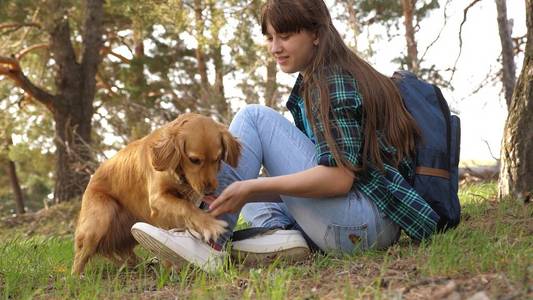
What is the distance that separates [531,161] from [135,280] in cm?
316

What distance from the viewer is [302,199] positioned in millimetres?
3312

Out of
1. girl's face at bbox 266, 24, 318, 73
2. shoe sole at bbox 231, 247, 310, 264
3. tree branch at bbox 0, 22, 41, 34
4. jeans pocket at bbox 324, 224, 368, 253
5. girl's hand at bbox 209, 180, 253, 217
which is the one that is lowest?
shoe sole at bbox 231, 247, 310, 264

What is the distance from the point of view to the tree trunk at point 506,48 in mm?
7543

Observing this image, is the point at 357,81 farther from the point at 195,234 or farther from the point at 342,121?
the point at 195,234

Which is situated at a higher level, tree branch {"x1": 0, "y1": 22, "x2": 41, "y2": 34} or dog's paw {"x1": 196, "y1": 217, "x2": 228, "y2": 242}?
tree branch {"x1": 0, "y1": 22, "x2": 41, "y2": 34}

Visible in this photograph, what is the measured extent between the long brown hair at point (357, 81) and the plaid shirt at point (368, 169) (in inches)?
1.3

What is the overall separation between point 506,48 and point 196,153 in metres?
5.47

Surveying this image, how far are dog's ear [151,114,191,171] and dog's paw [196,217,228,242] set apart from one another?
41 cm

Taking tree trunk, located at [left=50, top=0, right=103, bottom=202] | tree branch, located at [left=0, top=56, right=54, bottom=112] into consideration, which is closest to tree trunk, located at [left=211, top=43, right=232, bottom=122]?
tree trunk, located at [left=50, top=0, right=103, bottom=202]

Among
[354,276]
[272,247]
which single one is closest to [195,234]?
[272,247]

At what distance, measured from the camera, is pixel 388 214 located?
10.9 ft

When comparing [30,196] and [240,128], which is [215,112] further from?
[30,196]

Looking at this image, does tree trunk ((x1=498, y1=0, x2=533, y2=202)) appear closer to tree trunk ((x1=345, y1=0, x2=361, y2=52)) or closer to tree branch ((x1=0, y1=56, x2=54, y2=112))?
tree trunk ((x1=345, y1=0, x2=361, y2=52))

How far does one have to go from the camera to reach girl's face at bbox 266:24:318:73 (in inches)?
133
